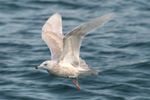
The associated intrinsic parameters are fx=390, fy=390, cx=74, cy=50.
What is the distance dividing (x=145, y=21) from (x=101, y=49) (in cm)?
305

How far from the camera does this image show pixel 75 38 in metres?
6.88

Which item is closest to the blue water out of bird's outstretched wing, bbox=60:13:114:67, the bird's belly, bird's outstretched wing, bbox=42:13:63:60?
bird's outstretched wing, bbox=42:13:63:60

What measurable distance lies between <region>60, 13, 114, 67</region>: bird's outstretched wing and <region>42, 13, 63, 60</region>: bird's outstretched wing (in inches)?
21.4

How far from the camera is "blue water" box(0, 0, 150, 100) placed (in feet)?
32.2

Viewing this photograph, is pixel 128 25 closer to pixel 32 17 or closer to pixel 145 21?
pixel 145 21

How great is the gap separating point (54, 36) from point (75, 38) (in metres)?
1.53

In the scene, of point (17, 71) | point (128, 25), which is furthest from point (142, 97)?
point (128, 25)

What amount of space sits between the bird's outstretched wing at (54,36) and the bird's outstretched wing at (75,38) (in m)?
0.54

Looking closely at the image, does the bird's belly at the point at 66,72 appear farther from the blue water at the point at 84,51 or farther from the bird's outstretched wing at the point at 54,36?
the blue water at the point at 84,51

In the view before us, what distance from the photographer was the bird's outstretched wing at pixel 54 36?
315 inches

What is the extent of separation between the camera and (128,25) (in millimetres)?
14352

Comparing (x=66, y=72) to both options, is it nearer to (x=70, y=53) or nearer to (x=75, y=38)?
(x=70, y=53)

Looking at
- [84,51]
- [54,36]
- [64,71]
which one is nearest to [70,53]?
[64,71]

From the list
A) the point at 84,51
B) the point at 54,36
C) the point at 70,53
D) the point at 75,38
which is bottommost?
the point at 70,53
